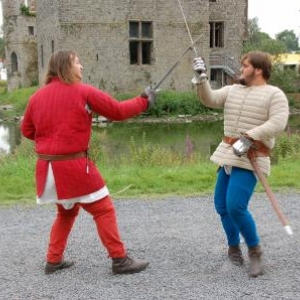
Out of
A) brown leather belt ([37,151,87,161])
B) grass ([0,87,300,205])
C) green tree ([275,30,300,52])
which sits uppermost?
green tree ([275,30,300,52])

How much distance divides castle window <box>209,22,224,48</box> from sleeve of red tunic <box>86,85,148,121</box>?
1003 inches

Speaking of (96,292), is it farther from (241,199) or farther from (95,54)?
(95,54)

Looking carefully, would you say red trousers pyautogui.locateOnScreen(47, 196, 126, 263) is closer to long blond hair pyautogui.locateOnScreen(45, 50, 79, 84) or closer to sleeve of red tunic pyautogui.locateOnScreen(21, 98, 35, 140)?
sleeve of red tunic pyautogui.locateOnScreen(21, 98, 35, 140)

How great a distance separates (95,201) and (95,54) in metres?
22.9

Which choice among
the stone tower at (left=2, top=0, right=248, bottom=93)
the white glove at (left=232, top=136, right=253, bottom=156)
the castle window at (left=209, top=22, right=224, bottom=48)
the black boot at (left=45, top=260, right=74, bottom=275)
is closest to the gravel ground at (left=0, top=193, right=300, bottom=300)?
Result: the black boot at (left=45, top=260, right=74, bottom=275)

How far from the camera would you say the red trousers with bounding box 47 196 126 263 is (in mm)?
3980

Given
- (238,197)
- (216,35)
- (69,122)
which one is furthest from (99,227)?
(216,35)

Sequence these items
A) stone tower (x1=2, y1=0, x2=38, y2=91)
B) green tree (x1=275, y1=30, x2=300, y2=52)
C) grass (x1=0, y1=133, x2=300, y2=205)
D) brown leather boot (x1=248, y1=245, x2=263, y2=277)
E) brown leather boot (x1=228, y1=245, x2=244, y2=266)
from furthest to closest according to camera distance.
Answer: green tree (x1=275, y1=30, x2=300, y2=52), stone tower (x1=2, y1=0, x2=38, y2=91), grass (x1=0, y1=133, x2=300, y2=205), brown leather boot (x1=228, y1=245, x2=244, y2=266), brown leather boot (x1=248, y1=245, x2=263, y2=277)

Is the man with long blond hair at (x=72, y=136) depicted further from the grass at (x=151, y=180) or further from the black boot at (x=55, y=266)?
the grass at (x=151, y=180)

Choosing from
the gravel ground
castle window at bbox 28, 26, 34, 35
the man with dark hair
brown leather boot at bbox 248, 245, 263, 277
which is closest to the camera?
the gravel ground

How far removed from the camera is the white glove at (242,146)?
377 cm

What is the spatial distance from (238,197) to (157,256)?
979 millimetres

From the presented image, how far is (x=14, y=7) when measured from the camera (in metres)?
34.9

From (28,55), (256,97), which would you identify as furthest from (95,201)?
(28,55)
